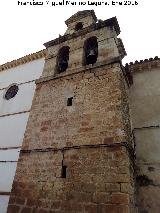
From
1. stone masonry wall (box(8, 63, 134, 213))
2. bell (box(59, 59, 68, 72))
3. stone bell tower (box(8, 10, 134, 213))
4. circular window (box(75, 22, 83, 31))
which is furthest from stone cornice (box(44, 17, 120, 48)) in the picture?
stone masonry wall (box(8, 63, 134, 213))

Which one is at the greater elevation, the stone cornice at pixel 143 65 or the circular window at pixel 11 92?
the stone cornice at pixel 143 65

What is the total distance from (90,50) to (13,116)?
3.40 meters

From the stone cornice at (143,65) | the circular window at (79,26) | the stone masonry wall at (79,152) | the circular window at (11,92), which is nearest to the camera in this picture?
the stone masonry wall at (79,152)

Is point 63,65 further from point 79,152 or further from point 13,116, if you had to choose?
point 79,152

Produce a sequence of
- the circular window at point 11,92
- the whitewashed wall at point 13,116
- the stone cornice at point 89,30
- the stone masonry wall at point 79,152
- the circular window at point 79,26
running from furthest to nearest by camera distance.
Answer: the circular window at point 79,26, the circular window at point 11,92, the stone cornice at point 89,30, the whitewashed wall at point 13,116, the stone masonry wall at point 79,152

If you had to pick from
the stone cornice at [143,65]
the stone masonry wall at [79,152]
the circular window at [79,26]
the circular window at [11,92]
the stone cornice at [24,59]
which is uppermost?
the circular window at [79,26]

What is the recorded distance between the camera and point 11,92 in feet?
29.0

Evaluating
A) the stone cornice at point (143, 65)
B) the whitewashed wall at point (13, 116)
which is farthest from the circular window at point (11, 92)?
the stone cornice at point (143, 65)

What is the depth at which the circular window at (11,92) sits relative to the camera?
8.68 meters

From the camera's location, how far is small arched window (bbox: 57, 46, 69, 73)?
776cm

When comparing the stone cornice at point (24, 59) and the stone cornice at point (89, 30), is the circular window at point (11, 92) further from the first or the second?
the stone cornice at point (89, 30)

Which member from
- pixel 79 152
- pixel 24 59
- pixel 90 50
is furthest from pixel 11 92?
pixel 79 152

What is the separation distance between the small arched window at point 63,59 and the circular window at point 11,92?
201 cm

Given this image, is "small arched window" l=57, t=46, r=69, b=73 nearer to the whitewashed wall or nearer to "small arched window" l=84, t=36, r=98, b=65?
"small arched window" l=84, t=36, r=98, b=65
